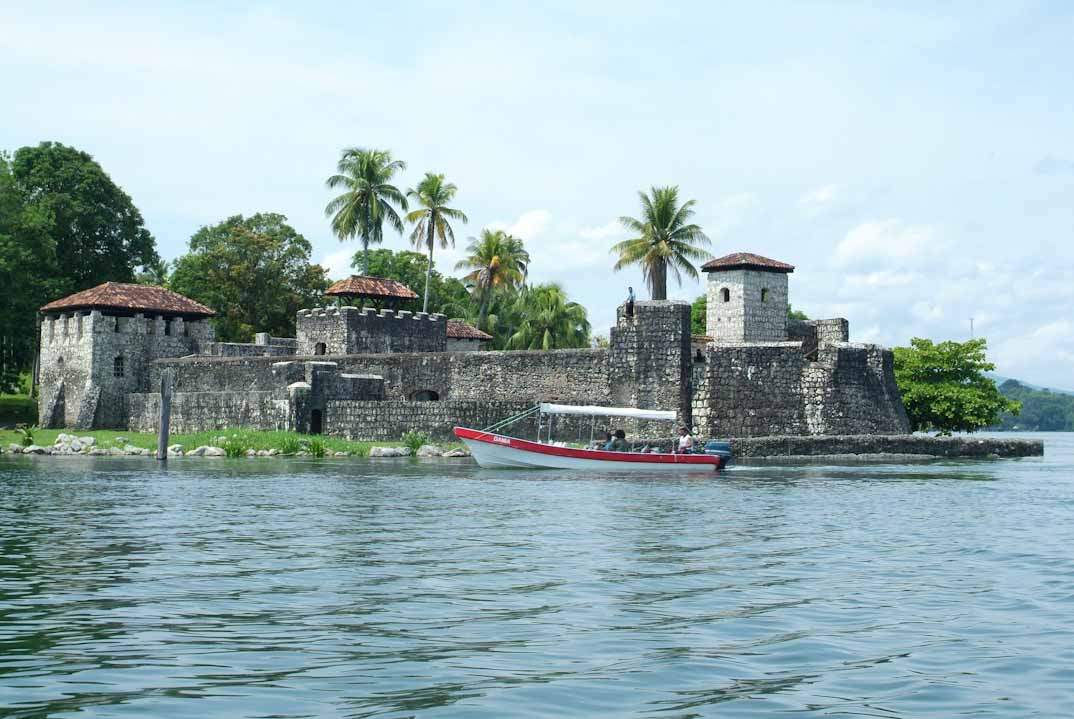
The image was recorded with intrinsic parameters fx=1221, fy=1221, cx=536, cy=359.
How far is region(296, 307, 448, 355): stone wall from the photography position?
5066cm

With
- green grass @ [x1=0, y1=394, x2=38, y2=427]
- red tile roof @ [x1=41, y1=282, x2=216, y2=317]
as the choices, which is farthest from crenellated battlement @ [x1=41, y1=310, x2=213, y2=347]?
green grass @ [x1=0, y1=394, x2=38, y2=427]

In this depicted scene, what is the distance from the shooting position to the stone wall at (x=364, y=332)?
166 feet

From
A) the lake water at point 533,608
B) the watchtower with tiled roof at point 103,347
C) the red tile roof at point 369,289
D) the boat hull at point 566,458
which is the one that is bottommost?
the lake water at point 533,608

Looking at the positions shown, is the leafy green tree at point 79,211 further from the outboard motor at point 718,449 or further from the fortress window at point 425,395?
the outboard motor at point 718,449

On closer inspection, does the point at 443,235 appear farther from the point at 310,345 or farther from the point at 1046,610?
the point at 1046,610

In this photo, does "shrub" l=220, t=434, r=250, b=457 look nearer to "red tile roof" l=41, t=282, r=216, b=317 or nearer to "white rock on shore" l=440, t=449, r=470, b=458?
"white rock on shore" l=440, t=449, r=470, b=458

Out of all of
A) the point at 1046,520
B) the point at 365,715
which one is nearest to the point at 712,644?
the point at 365,715

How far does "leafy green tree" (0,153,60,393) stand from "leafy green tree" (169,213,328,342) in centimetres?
978

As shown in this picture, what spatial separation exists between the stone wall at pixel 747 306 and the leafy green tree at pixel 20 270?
1180 inches

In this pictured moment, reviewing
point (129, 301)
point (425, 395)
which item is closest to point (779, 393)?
point (425, 395)

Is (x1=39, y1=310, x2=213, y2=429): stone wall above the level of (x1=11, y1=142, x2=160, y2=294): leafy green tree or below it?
below

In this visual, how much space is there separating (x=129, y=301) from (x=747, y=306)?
26.8 m

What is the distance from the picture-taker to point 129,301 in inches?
2003

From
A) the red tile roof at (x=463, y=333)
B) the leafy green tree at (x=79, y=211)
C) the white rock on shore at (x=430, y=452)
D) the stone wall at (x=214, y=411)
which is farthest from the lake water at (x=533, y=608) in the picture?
the leafy green tree at (x=79, y=211)
